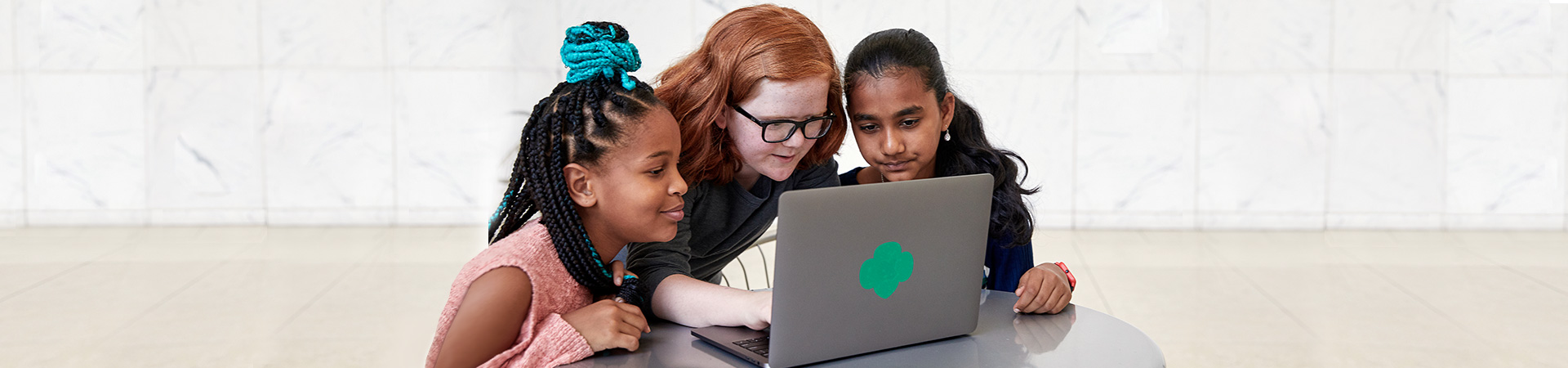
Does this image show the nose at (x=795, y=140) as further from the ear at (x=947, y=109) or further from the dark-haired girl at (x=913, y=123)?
the ear at (x=947, y=109)

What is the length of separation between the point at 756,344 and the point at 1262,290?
3789 mm

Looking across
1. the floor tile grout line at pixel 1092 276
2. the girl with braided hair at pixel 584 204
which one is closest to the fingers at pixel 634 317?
the girl with braided hair at pixel 584 204

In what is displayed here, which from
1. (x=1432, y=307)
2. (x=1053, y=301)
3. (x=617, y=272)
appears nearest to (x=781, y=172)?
(x=617, y=272)

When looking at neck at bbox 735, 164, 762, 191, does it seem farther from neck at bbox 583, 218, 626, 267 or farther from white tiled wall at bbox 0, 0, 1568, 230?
white tiled wall at bbox 0, 0, 1568, 230

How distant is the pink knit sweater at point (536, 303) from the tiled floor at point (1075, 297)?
54.8 inches

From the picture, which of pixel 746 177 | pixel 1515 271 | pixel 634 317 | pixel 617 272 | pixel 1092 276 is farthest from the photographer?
pixel 1515 271

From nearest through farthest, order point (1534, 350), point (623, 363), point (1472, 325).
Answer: point (623, 363) → point (1534, 350) → point (1472, 325)

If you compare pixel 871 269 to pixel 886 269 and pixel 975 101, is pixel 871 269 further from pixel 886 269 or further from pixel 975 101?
pixel 975 101

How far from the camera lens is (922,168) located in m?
2.21

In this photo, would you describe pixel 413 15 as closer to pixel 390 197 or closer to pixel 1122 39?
pixel 390 197

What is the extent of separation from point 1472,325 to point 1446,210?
2.84 meters

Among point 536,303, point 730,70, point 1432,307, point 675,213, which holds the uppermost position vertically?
point 730,70

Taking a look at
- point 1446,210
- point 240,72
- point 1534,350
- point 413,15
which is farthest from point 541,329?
point 1446,210

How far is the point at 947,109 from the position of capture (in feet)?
7.41
